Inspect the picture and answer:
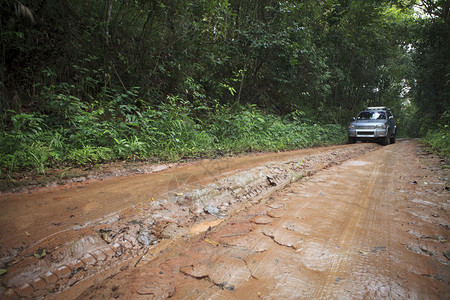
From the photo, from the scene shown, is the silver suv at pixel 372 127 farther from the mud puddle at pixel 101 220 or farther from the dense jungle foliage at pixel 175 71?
the mud puddle at pixel 101 220

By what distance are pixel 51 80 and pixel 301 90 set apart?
976cm

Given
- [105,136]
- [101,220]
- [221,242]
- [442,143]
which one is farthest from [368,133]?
[101,220]

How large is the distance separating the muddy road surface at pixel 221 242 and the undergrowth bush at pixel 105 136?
0.99 meters

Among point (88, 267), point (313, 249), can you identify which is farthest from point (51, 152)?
point (313, 249)

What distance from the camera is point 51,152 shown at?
2969 mm

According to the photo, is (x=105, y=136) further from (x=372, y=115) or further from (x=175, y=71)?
(x=372, y=115)

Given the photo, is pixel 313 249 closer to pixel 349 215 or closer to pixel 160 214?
pixel 349 215

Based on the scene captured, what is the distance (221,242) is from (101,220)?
3.27 feet

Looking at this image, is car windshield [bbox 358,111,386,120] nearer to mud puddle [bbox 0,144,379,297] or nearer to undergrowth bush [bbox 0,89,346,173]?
undergrowth bush [bbox 0,89,346,173]

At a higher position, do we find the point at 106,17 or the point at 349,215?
the point at 106,17

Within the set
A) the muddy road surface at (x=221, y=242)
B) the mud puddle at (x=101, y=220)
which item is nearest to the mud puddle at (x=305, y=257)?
the muddy road surface at (x=221, y=242)

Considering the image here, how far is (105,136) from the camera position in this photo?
3904 mm

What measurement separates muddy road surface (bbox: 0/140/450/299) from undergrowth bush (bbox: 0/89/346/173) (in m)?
0.99

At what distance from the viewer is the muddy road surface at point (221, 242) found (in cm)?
111
